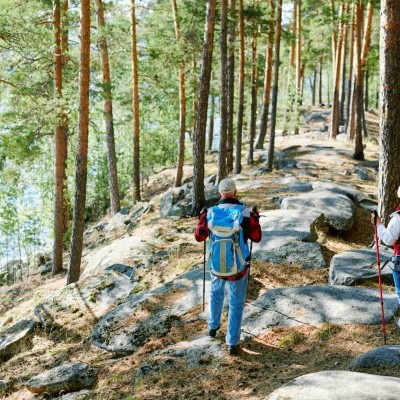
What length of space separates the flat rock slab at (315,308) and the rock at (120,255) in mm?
4714

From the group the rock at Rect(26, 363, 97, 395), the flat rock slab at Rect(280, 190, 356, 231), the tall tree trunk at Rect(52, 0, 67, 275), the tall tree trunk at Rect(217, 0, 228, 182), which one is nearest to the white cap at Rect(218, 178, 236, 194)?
the rock at Rect(26, 363, 97, 395)

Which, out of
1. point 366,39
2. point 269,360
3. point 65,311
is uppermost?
point 366,39

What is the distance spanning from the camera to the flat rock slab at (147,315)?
7.00 m

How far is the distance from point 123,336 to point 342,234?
6.12 m

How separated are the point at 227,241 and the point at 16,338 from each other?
209 inches

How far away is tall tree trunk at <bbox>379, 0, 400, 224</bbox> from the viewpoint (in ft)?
28.1

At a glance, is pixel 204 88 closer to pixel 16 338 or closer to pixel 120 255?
pixel 120 255

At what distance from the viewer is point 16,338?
8609mm

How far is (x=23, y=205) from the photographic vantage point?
92.1 ft

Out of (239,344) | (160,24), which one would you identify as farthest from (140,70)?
(239,344)

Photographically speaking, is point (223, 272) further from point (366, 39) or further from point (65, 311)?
point (366, 39)

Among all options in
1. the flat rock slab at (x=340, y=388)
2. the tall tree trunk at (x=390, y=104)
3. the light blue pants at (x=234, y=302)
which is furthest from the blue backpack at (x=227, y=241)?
the tall tree trunk at (x=390, y=104)

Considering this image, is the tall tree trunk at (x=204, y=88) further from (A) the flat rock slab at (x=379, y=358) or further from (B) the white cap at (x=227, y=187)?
(A) the flat rock slab at (x=379, y=358)

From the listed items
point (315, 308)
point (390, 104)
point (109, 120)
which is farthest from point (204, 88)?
point (315, 308)
